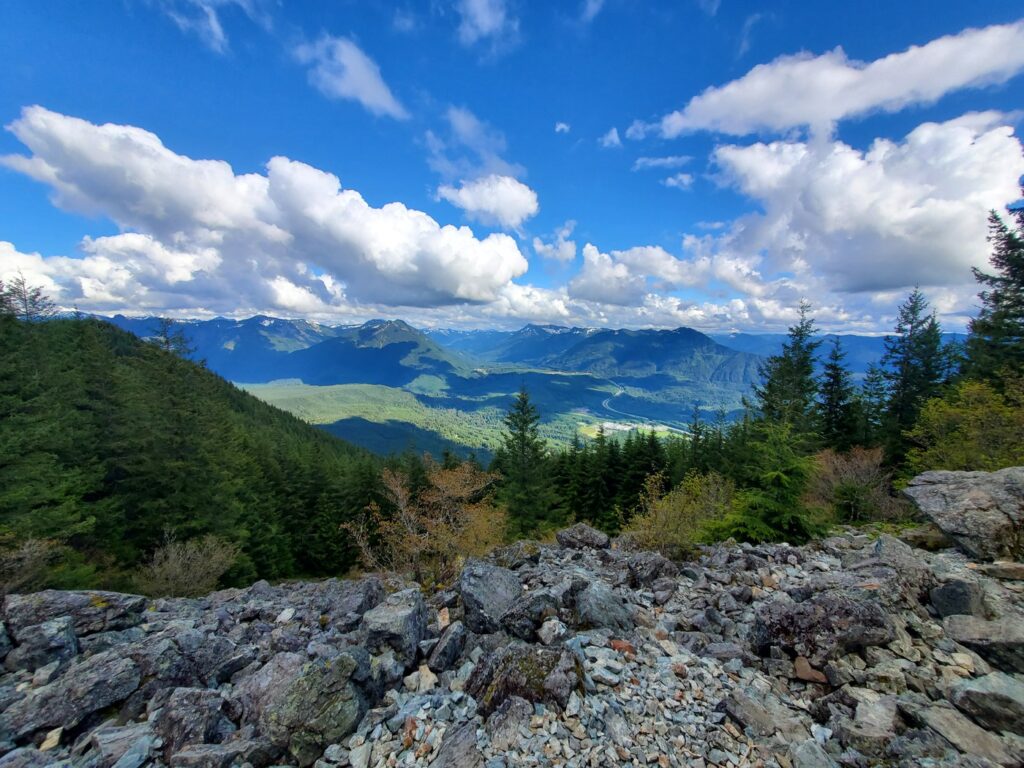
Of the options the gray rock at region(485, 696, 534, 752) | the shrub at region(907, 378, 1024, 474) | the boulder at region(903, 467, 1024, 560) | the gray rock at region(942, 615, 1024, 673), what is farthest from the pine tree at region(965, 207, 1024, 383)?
the gray rock at region(485, 696, 534, 752)

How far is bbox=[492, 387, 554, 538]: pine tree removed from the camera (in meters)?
37.4

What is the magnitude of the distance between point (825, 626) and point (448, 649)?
6.63 metres

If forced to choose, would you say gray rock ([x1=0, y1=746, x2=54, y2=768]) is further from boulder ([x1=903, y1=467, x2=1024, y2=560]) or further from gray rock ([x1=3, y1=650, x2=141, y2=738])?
boulder ([x1=903, y1=467, x2=1024, y2=560])

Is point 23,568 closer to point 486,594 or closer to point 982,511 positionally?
point 486,594

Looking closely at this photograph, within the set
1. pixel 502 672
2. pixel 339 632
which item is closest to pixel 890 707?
pixel 502 672

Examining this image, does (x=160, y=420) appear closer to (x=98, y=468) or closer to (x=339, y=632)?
(x=98, y=468)

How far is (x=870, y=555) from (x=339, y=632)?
1351cm

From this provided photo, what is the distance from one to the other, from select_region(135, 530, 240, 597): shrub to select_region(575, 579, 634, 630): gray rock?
21785 millimetres

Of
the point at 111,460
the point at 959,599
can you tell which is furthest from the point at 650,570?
the point at 111,460

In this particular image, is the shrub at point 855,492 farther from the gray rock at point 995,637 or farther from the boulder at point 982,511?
the gray rock at point 995,637

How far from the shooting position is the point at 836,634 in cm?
627

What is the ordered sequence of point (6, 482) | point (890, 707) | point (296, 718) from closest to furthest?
point (890, 707), point (296, 718), point (6, 482)

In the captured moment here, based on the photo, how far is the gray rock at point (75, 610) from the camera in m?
8.70

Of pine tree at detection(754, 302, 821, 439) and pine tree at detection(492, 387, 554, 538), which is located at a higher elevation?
pine tree at detection(754, 302, 821, 439)
